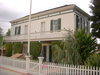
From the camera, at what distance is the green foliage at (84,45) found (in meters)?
10.3

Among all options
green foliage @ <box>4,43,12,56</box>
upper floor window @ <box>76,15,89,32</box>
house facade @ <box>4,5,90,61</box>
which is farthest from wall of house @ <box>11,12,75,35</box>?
green foliage @ <box>4,43,12,56</box>

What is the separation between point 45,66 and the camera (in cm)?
958

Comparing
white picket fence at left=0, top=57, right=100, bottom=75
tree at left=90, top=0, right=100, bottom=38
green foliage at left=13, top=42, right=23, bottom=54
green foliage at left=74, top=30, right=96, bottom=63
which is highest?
tree at left=90, top=0, right=100, bottom=38

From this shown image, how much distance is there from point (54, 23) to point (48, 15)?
1623mm

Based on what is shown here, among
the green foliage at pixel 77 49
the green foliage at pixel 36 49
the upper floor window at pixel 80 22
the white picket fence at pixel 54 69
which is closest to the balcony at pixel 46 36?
the green foliage at pixel 36 49

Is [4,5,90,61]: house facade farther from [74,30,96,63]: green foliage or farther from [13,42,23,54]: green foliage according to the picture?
[74,30,96,63]: green foliage

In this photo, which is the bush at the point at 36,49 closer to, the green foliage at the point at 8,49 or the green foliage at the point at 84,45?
the green foliage at the point at 8,49

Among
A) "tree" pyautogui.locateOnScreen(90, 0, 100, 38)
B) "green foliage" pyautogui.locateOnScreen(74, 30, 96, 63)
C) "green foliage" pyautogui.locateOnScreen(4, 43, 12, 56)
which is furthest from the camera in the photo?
"green foliage" pyautogui.locateOnScreen(4, 43, 12, 56)

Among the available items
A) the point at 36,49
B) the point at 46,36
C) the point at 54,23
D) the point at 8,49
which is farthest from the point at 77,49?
the point at 8,49

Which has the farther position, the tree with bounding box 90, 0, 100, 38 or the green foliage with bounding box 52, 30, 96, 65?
the tree with bounding box 90, 0, 100, 38

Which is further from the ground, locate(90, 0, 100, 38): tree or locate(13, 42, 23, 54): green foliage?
locate(90, 0, 100, 38): tree

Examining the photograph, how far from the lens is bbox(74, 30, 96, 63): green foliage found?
10.3 m

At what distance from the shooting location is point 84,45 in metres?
10.4

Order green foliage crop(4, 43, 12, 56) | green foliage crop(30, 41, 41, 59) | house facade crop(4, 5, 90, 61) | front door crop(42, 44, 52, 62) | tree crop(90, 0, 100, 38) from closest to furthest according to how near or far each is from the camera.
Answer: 1. tree crop(90, 0, 100, 38)
2. house facade crop(4, 5, 90, 61)
3. green foliage crop(30, 41, 41, 59)
4. front door crop(42, 44, 52, 62)
5. green foliage crop(4, 43, 12, 56)
